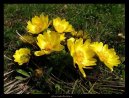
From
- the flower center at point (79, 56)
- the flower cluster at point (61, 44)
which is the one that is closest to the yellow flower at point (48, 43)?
the flower cluster at point (61, 44)

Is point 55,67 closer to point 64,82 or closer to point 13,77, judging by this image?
point 64,82

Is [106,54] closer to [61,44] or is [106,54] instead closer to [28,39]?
[61,44]

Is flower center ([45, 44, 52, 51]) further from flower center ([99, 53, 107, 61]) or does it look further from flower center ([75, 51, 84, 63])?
flower center ([99, 53, 107, 61])

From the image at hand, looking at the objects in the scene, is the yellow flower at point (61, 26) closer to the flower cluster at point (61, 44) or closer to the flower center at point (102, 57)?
the flower cluster at point (61, 44)

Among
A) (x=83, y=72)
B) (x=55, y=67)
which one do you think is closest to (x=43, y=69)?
(x=55, y=67)

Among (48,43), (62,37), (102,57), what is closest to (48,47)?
(48,43)
